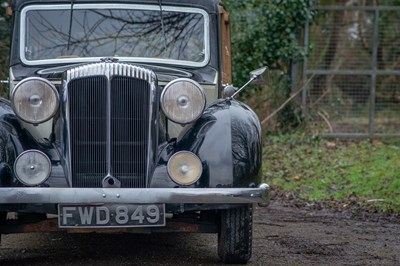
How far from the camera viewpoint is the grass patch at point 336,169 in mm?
9812

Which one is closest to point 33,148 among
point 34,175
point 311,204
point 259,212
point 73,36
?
point 34,175

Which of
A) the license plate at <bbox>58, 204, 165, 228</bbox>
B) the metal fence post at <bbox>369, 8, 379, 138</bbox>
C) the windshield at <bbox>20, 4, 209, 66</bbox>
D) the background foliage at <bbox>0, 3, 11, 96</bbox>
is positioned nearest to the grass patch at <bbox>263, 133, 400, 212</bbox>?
the metal fence post at <bbox>369, 8, 379, 138</bbox>

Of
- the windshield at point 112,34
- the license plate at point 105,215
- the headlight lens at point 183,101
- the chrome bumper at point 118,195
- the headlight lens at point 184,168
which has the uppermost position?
the windshield at point 112,34

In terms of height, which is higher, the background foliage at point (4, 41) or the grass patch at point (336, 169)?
the background foliage at point (4, 41)

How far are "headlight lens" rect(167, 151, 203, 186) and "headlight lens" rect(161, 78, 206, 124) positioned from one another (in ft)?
0.92

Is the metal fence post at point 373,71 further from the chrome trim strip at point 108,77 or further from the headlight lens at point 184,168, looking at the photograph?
the headlight lens at point 184,168

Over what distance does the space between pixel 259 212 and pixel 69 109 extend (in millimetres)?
3853

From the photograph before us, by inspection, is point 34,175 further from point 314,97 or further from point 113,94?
→ point 314,97

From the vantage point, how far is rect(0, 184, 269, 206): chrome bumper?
17.0ft

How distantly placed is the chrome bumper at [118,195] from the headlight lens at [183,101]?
0.57 metres

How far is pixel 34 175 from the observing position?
538cm

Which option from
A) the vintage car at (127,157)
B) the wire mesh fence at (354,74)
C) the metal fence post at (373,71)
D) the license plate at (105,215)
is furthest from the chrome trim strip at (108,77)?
the metal fence post at (373,71)

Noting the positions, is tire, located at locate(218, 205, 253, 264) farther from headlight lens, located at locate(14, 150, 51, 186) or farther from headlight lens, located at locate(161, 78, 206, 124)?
headlight lens, located at locate(14, 150, 51, 186)

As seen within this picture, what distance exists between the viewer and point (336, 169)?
11.5m
